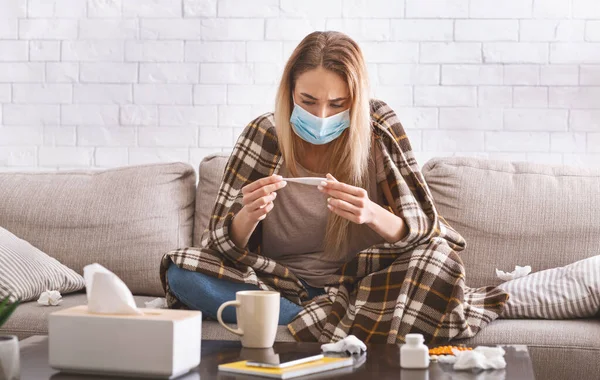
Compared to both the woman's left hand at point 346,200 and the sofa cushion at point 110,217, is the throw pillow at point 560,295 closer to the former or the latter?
the woman's left hand at point 346,200

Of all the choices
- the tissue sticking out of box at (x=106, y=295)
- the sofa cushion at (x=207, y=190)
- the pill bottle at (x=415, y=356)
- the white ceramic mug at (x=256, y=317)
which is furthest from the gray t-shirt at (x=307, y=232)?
the tissue sticking out of box at (x=106, y=295)

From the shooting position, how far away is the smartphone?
121 cm

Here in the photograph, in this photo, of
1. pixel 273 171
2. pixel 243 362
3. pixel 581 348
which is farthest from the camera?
pixel 273 171

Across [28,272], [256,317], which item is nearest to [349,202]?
[256,317]

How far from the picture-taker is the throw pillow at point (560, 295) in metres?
2.11

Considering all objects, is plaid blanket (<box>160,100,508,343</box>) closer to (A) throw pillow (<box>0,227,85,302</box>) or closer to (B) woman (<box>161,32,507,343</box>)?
(B) woman (<box>161,32,507,343</box>)

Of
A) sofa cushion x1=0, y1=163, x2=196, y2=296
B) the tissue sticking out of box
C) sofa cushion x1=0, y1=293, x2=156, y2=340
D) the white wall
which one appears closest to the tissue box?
the tissue sticking out of box

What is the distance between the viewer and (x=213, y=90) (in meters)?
3.13

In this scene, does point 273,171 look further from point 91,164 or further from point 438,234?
point 91,164

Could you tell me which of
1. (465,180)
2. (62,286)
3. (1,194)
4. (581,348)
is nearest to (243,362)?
(581,348)

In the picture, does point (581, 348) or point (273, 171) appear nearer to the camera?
point (581, 348)

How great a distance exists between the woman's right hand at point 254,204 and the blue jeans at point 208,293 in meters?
0.14

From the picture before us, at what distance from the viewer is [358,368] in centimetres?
126

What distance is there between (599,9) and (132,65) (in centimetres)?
177
